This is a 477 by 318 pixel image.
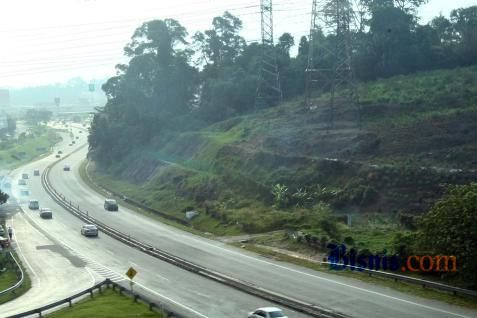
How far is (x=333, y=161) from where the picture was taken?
63719 mm

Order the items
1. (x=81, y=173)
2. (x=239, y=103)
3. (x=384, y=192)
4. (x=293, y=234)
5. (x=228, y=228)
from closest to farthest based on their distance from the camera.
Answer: (x=293, y=234)
(x=384, y=192)
(x=228, y=228)
(x=239, y=103)
(x=81, y=173)

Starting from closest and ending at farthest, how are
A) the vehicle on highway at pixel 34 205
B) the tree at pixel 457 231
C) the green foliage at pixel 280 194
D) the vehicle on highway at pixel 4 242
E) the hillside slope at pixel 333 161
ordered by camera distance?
1. the tree at pixel 457 231
2. the hillside slope at pixel 333 161
3. the vehicle on highway at pixel 4 242
4. the green foliage at pixel 280 194
5. the vehicle on highway at pixel 34 205

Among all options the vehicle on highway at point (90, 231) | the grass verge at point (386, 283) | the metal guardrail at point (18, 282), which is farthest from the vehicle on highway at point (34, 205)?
the grass verge at point (386, 283)

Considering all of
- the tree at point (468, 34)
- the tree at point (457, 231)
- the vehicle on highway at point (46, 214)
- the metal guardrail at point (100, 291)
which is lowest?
the vehicle on highway at point (46, 214)

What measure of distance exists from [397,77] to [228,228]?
39.9 metres

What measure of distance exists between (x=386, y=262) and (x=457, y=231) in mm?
6329

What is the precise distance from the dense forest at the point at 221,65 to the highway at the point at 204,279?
136ft

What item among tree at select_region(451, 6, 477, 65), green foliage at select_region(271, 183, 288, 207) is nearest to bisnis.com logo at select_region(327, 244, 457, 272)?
green foliage at select_region(271, 183, 288, 207)

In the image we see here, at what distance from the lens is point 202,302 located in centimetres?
3481

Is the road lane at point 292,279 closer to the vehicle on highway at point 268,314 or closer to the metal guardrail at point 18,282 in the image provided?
the vehicle on highway at point 268,314

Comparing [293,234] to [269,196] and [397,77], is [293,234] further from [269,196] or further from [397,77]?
[397,77]

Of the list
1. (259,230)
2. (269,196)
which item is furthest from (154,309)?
(269,196)

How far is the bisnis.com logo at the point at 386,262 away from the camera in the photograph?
35562mm

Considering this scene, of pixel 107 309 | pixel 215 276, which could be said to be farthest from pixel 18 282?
pixel 215 276
